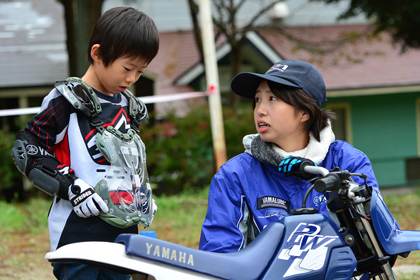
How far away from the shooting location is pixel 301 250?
1559 mm

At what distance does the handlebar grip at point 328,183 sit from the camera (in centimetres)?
153

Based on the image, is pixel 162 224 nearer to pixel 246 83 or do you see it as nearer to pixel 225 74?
pixel 246 83

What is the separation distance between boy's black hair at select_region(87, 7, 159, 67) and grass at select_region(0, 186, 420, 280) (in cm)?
285

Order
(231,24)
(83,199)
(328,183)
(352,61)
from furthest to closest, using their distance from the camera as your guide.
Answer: (352,61) < (231,24) < (83,199) < (328,183)

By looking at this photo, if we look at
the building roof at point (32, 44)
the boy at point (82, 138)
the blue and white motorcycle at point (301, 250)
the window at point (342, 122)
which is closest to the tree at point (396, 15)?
the window at point (342, 122)

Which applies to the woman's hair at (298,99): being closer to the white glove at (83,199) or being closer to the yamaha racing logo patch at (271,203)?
the yamaha racing logo patch at (271,203)

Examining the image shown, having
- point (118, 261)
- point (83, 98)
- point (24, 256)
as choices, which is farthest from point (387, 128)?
point (118, 261)

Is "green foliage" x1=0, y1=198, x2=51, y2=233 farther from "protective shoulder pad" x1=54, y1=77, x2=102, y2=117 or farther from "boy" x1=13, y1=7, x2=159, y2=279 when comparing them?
"protective shoulder pad" x1=54, y1=77, x2=102, y2=117

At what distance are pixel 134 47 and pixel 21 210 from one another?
619 centimetres

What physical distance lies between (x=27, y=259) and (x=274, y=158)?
367 cm

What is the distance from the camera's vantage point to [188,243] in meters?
5.35

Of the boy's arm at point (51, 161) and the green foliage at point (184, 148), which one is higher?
the boy's arm at point (51, 161)

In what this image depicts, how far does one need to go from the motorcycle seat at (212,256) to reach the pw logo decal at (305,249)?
0.05 m

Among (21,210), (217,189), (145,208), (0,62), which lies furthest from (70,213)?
(0,62)
